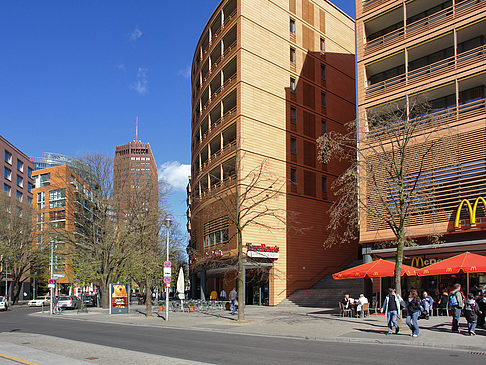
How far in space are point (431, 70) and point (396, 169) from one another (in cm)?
1528

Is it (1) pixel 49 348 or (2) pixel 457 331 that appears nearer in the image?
(1) pixel 49 348

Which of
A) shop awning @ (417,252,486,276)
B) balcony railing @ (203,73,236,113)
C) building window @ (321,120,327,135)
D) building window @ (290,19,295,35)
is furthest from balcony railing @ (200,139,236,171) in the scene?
shop awning @ (417,252,486,276)

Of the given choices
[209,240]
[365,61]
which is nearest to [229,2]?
[365,61]

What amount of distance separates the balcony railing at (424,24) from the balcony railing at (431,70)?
2.34 metres

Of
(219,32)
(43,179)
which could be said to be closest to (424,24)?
(219,32)

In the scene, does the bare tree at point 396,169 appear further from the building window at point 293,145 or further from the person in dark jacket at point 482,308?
the building window at point 293,145

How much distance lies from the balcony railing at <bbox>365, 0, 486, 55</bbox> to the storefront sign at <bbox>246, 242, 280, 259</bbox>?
16.8 meters

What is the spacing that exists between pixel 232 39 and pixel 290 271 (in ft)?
73.3

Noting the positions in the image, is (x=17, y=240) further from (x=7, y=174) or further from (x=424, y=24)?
(x=424, y=24)

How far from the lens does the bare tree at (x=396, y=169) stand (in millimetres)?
19406

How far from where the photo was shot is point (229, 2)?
44625mm

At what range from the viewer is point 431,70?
31.4 meters

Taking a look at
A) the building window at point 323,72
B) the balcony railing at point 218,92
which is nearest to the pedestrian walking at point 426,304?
the balcony railing at point 218,92

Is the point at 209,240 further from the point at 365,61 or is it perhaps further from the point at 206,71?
the point at 365,61
